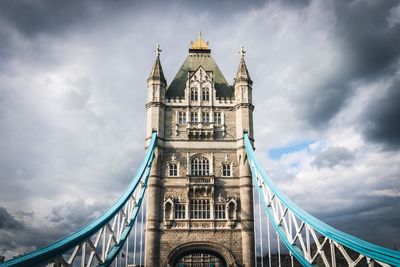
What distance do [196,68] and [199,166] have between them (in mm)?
8573

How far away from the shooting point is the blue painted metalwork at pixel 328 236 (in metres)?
10.9

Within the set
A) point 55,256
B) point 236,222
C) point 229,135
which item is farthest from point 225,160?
point 55,256

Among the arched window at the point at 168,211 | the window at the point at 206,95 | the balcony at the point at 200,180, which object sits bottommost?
the arched window at the point at 168,211

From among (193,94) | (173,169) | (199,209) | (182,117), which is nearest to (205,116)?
→ (182,117)

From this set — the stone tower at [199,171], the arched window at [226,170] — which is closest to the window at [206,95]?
the stone tower at [199,171]

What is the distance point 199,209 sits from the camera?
2631cm

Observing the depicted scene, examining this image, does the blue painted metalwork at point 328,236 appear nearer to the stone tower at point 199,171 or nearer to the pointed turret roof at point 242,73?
the stone tower at point 199,171

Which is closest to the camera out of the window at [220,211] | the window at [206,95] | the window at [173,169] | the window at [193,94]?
the window at [220,211]

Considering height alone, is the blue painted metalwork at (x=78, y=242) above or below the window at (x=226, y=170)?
below

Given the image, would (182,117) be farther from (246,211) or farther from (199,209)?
(246,211)

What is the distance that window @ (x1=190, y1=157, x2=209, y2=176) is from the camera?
89.2ft

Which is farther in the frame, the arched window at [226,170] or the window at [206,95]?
the window at [206,95]

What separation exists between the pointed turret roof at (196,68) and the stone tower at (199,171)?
0.09 m

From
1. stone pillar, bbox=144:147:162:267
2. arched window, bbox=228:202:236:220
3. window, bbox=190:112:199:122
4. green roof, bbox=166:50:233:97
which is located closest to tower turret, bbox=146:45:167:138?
green roof, bbox=166:50:233:97
